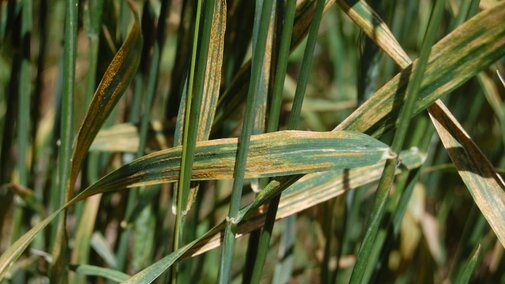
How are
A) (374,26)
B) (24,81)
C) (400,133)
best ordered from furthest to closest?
(24,81) → (374,26) → (400,133)

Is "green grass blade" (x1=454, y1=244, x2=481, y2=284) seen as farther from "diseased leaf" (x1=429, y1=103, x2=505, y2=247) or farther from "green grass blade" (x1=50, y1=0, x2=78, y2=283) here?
"green grass blade" (x1=50, y1=0, x2=78, y2=283)

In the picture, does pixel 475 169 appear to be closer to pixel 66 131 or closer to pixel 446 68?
pixel 446 68

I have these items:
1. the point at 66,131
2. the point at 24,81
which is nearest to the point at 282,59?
the point at 66,131

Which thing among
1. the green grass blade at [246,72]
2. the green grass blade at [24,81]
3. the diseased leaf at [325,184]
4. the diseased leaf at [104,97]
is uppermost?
the green grass blade at [24,81]

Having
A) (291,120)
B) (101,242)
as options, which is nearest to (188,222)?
(101,242)

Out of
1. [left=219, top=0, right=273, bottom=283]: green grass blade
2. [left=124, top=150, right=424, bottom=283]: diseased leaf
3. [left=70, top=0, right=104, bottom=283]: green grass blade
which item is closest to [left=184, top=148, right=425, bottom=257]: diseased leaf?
[left=124, top=150, right=424, bottom=283]: diseased leaf

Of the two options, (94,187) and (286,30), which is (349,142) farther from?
(94,187)

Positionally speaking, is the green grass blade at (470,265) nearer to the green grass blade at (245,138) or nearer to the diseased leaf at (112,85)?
the green grass blade at (245,138)

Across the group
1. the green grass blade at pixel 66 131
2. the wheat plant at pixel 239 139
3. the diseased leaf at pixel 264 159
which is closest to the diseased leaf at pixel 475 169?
the wheat plant at pixel 239 139
